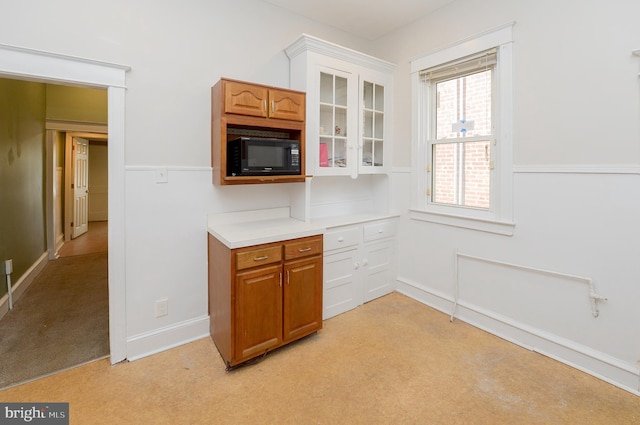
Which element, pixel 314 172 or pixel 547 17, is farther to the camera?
pixel 314 172

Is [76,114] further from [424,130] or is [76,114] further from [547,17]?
[547,17]

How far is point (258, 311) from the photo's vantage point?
7.02 feet

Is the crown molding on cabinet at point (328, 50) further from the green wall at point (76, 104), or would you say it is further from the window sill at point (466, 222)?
the green wall at point (76, 104)

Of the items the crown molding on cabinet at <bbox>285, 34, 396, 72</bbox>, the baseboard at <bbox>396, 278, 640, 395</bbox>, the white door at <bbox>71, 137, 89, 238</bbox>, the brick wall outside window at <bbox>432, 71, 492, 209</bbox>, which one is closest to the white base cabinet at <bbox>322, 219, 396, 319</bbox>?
the baseboard at <bbox>396, 278, 640, 395</bbox>

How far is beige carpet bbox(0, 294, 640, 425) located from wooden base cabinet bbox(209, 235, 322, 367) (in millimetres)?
155

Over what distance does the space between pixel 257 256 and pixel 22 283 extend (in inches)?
121

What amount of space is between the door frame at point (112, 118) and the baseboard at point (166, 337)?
67mm

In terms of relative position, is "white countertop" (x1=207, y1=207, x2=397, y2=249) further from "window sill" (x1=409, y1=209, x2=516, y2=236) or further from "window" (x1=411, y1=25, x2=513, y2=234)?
"window" (x1=411, y1=25, x2=513, y2=234)

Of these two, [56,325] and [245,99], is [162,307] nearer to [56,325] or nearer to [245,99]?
[56,325]

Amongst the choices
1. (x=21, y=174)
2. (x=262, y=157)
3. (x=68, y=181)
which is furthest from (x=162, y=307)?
(x=68, y=181)

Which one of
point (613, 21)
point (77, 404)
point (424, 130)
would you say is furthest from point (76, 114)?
point (613, 21)

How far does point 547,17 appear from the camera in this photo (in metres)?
2.21

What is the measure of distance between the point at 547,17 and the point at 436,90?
0.99m

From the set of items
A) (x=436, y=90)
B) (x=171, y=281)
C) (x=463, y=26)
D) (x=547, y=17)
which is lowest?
(x=171, y=281)
